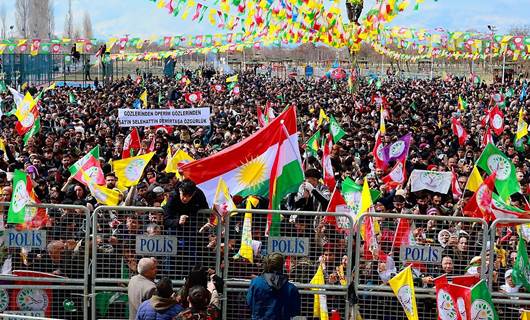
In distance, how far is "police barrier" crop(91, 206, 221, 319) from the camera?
736cm

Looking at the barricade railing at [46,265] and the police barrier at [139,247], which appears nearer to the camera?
the police barrier at [139,247]

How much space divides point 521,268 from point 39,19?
10358 centimetres

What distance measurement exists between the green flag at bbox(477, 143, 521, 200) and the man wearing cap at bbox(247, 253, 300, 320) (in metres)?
4.20

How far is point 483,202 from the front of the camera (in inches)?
328

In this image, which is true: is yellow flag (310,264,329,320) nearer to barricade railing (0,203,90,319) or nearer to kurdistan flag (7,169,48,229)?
barricade railing (0,203,90,319)

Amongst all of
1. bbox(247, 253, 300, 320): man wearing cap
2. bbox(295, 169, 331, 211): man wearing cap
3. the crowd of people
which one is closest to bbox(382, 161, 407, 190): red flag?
the crowd of people

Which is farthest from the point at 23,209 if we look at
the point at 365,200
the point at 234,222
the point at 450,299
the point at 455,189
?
the point at 455,189

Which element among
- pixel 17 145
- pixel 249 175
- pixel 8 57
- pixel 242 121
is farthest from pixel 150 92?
pixel 249 175

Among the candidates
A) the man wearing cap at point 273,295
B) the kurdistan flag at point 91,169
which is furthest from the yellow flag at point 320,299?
the kurdistan flag at point 91,169

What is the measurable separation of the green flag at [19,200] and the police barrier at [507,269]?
416cm

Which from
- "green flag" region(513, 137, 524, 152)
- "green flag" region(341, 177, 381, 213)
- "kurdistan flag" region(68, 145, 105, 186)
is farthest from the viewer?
"green flag" region(513, 137, 524, 152)

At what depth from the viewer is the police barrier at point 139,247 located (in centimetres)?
736

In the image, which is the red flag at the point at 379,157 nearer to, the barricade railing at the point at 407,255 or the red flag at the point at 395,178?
the red flag at the point at 395,178

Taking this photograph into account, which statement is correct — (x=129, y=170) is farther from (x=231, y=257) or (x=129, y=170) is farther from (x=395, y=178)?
(x=395, y=178)
